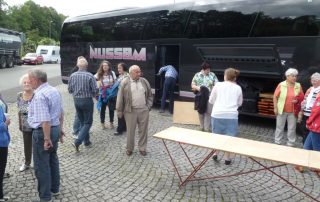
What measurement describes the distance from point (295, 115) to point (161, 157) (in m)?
2.95

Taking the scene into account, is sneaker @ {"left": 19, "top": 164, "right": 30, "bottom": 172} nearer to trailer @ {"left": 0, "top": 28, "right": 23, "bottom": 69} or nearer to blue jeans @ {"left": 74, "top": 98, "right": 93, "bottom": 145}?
blue jeans @ {"left": 74, "top": 98, "right": 93, "bottom": 145}

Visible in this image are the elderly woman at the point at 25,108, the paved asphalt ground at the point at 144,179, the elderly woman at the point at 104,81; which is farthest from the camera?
the elderly woman at the point at 104,81

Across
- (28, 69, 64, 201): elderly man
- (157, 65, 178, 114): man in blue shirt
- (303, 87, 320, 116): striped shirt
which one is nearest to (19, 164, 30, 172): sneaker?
(28, 69, 64, 201): elderly man

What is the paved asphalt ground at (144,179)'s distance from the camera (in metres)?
4.83

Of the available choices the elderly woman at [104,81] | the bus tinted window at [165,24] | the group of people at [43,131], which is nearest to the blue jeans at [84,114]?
the elderly woman at [104,81]

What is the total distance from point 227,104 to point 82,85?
109 inches

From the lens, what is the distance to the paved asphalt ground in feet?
15.8

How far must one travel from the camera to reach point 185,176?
18.1 feet

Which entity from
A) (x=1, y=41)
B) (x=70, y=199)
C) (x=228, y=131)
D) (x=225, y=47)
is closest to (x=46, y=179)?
(x=70, y=199)

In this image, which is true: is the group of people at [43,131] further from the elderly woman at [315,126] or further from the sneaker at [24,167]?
the elderly woman at [315,126]

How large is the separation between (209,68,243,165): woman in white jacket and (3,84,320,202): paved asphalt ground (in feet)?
2.43

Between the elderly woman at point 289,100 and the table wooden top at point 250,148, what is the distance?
2.49 meters

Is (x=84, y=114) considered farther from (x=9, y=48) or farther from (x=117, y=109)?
(x=9, y=48)

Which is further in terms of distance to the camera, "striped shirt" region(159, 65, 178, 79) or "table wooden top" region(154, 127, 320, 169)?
"striped shirt" region(159, 65, 178, 79)
